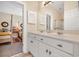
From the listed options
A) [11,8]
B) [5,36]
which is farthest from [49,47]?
[5,36]

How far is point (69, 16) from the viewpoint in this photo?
163cm

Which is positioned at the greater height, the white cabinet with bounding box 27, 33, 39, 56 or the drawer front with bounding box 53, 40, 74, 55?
the drawer front with bounding box 53, 40, 74, 55

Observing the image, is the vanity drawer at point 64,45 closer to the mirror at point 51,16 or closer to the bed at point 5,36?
the mirror at point 51,16

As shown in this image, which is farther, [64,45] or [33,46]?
[33,46]

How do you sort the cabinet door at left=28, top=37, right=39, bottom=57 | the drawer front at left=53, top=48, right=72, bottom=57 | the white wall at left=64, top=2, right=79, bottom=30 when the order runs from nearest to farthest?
the drawer front at left=53, top=48, right=72, bottom=57, the white wall at left=64, top=2, right=79, bottom=30, the cabinet door at left=28, top=37, right=39, bottom=57

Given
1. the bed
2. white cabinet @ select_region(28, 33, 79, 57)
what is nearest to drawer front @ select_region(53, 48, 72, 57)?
white cabinet @ select_region(28, 33, 79, 57)

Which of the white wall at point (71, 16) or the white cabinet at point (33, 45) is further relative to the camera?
the white cabinet at point (33, 45)

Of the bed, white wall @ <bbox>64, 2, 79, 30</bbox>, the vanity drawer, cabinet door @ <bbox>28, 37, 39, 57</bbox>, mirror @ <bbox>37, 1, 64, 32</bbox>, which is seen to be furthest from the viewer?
the bed

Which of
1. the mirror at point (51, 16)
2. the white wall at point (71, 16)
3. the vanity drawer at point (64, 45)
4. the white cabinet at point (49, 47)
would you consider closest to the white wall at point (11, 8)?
the mirror at point (51, 16)

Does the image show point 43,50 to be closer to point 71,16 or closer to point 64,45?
point 64,45

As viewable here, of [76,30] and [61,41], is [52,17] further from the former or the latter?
[61,41]

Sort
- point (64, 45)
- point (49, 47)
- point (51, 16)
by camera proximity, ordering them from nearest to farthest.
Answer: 1. point (64, 45)
2. point (49, 47)
3. point (51, 16)

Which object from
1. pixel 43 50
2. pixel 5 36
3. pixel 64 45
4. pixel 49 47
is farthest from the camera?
pixel 5 36

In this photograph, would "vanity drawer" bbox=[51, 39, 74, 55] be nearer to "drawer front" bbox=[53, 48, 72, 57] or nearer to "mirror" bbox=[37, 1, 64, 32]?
"drawer front" bbox=[53, 48, 72, 57]
